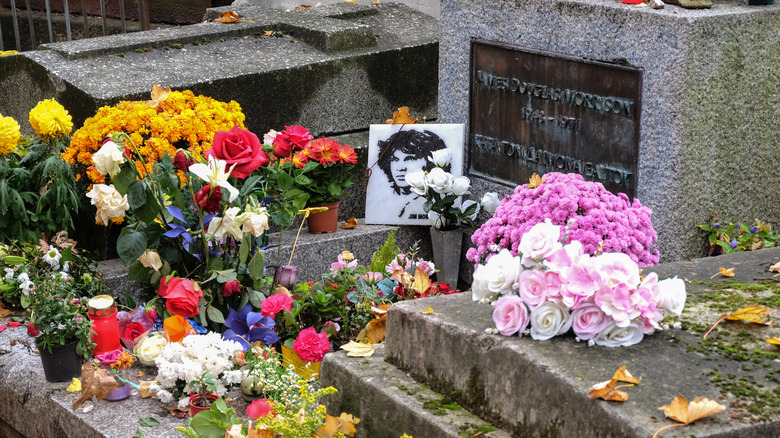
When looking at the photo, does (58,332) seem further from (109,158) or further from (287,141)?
(287,141)

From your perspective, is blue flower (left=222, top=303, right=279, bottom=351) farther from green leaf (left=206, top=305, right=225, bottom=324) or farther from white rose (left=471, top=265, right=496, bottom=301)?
white rose (left=471, top=265, right=496, bottom=301)

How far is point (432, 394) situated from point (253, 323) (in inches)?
47.6

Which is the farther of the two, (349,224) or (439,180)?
(349,224)

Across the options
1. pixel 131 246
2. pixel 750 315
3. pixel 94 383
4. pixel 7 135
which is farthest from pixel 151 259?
pixel 750 315

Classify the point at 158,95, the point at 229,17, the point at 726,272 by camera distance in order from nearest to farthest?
the point at 726,272
the point at 158,95
the point at 229,17

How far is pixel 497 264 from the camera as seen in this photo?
7.23ft

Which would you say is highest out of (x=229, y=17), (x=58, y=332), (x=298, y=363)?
(x=229, y=17)

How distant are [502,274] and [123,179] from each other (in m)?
1.51

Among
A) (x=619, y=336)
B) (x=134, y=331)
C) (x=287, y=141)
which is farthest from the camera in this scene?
(x=287, y=141)

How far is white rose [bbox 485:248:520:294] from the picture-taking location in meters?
2.19

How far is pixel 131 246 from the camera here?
3.25 meters

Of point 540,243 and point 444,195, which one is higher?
point 540,243

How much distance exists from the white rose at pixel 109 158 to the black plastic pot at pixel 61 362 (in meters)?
0.62

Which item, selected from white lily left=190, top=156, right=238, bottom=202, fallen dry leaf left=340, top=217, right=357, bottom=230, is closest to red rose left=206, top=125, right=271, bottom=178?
white lily left=190, top=156, right=238, bottom=202
